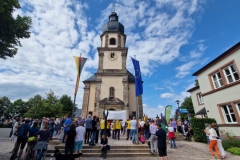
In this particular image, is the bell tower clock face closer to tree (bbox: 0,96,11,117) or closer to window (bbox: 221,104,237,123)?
window (bbox: 221,104,237,123)

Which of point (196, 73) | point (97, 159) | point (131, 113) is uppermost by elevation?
point (196, 73)

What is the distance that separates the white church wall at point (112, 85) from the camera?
2745 centimetres

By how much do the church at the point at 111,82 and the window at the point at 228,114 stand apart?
50.1 feet

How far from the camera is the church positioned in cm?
2619

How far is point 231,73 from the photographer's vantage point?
41.5 feet

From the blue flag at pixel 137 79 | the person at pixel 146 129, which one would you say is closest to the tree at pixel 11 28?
the blue flag at pixel 137 79

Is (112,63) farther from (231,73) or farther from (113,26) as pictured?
(231,73)

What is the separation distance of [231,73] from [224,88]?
1.52 meters

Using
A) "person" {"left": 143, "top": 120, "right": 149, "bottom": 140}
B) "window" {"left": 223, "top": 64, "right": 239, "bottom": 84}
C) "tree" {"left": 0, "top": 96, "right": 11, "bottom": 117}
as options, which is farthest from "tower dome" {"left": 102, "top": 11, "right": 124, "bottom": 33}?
"tree" {"left": 0, "top": 96, "right": 11, "bottom": 117}

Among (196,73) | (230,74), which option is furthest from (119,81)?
(230,74)

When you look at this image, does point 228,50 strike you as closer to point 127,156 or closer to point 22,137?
point 127,156

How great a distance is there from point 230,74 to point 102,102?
19687 mm

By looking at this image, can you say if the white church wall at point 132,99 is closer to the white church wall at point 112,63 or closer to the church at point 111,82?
the church at point 111,82

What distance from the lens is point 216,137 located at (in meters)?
7.66
